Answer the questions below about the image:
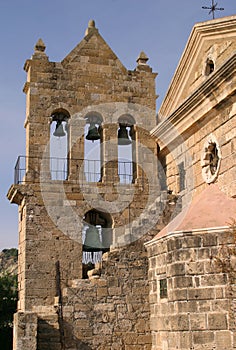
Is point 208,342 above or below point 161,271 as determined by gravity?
below

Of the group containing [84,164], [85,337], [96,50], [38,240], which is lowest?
[85,337]

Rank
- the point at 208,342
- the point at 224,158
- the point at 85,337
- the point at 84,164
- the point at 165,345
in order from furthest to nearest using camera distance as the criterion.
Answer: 1. the point at 84,164
2. the point at 85,337
3. the point at 224,158
4. the point at 165,345
5. the point at 208,342

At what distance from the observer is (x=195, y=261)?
28.7 feet

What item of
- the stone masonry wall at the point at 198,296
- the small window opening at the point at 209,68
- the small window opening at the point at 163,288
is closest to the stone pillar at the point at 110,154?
the small window opening at the point at 209,68

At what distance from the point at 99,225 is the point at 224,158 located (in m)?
5.36

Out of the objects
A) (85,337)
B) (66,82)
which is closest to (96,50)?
(66,82)

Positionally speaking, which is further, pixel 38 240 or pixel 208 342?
pixel 38 240

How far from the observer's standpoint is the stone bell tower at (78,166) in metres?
13.4

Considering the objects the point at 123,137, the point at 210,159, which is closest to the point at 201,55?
the point at 210,159

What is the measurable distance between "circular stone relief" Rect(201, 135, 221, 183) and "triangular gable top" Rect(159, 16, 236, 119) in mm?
1113

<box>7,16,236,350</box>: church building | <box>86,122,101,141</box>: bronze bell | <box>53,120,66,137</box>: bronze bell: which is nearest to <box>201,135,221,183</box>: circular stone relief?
<box>7,16,236,350</box>: church building

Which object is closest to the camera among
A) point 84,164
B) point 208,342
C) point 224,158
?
point 208,342

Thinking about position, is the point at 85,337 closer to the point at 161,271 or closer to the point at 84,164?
the point at 161,271

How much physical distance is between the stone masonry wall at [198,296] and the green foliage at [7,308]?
13.6m
